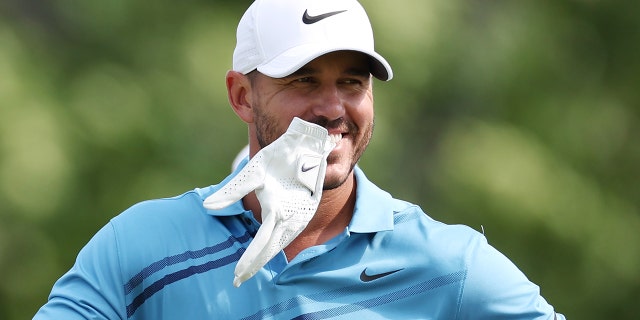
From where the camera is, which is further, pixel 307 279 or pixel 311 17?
pixel 311 17

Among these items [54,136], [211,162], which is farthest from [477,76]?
[54,136]

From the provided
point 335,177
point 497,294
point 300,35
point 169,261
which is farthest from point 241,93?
point 497,294

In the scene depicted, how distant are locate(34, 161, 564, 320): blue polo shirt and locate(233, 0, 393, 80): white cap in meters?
0.45

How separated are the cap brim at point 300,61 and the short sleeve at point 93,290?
1.99 ft

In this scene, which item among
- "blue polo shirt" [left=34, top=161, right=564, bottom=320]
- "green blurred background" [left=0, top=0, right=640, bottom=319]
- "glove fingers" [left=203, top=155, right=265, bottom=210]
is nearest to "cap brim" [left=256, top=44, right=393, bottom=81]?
"glove fingers" [left=203, top=155, right=265, bottom=210]

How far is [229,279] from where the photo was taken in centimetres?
374

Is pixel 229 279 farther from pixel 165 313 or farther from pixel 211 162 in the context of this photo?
pixel 211 162

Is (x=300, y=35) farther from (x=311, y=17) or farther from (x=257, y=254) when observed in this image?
(x=257, y=254)

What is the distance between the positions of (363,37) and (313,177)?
43 centimetres

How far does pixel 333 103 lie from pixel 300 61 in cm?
14

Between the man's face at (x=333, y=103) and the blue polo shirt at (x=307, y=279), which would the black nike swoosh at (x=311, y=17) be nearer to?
the man's face at (x=333, y=103)

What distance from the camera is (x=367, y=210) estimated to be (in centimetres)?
390

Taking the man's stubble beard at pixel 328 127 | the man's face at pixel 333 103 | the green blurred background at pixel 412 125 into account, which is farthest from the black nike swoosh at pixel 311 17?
the green blurred background at pixel 412 125

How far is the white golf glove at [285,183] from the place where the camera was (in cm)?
364
